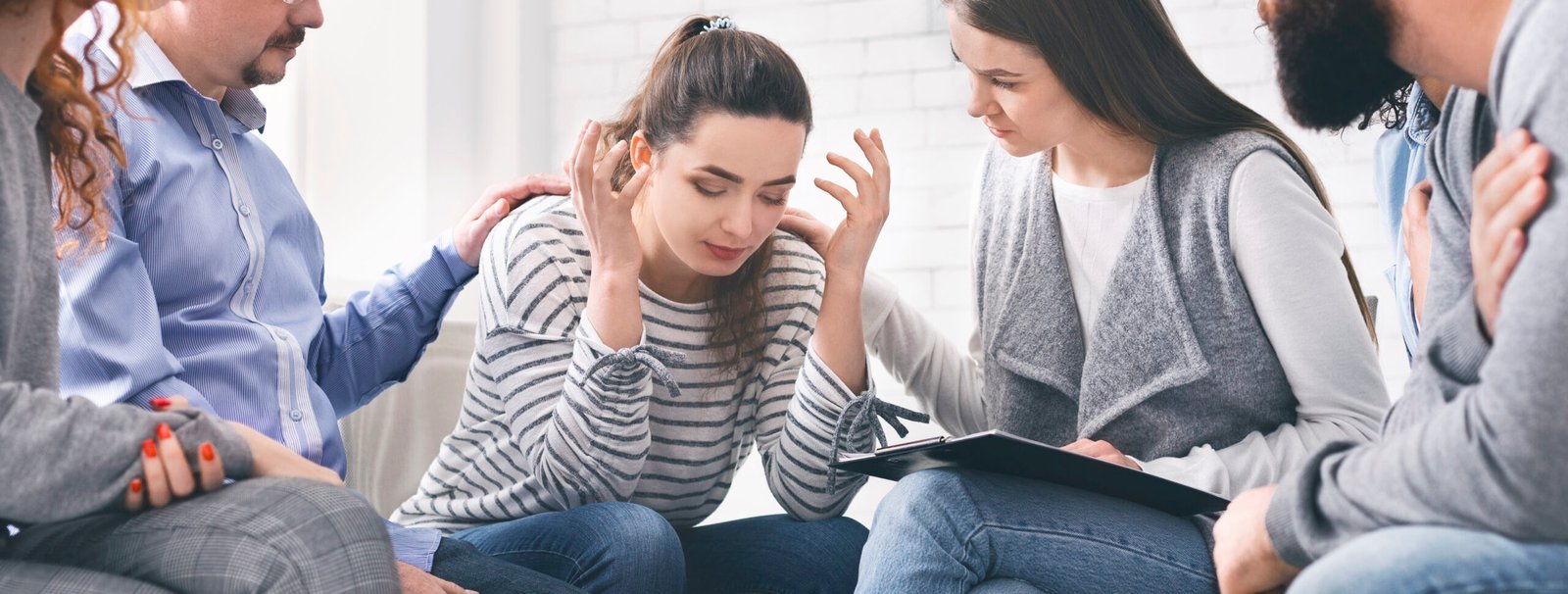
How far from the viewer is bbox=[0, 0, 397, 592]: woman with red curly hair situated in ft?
2.94

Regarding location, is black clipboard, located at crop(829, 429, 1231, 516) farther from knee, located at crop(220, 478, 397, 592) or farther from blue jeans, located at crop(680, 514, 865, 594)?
knee, located at crop(220, 478, 397, 592)

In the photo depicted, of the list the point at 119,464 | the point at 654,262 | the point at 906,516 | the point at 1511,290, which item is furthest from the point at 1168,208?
the point at 119,464

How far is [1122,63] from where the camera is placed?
5.29 feet

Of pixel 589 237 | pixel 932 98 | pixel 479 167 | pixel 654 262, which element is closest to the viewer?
pixel 589 237

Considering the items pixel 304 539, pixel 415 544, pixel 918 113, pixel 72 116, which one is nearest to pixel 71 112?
pixel 72 116

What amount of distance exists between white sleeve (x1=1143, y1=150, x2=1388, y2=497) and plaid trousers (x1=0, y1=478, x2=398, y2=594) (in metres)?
0.86

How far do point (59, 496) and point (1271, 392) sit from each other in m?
1.19

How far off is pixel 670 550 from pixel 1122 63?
31.0 inches

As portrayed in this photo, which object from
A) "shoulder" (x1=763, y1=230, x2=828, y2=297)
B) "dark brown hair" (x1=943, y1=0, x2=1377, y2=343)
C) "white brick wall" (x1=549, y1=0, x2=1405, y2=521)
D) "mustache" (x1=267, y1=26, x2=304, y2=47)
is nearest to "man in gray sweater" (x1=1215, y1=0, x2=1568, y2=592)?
"dark brown hair" (x1=943, y1=0, x2=1377, y2=343)

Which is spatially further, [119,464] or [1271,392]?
[1271,392]

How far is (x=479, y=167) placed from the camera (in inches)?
127

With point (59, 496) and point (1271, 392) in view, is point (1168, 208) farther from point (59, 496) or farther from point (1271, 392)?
point (59, 496)

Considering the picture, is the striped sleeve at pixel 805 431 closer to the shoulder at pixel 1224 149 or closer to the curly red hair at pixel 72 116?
the shoulder at pixel 1224 149

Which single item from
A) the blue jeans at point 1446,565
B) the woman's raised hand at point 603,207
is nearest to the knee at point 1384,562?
the blue jeans at point 1446,565
